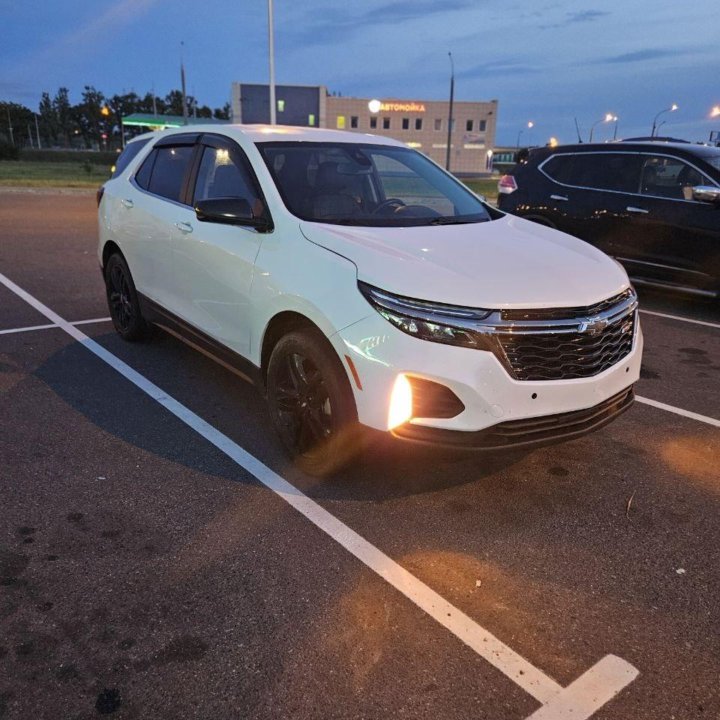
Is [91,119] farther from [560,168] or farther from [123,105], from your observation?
[560,168]

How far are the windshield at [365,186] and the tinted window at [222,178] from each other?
18cm

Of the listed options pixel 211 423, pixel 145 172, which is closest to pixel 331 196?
pixel 211 423

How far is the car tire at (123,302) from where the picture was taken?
5527 millimetres

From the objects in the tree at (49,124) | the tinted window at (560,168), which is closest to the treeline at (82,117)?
the tree at (49,124)

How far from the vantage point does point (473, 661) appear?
92.3 inches

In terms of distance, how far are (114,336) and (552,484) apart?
4.28 m

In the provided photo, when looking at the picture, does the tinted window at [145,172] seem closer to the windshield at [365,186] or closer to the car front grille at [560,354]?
the windshield at [365,186]

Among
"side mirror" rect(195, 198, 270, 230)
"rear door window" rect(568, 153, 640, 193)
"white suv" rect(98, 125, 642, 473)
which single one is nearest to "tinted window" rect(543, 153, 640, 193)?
"rear door window" rect(568, 153, 640, 193)

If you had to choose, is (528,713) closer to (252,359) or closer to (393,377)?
(393,377)

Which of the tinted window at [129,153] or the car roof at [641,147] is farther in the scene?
the car roof at [641,147]

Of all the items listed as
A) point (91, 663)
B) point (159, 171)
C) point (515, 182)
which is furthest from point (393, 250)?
point (515, 182)

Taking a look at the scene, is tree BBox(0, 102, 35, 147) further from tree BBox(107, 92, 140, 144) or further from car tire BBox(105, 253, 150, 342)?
car tire BBox(105, 253, 150, 342)

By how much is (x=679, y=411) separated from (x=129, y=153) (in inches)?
198

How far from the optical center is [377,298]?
9.87 feet
